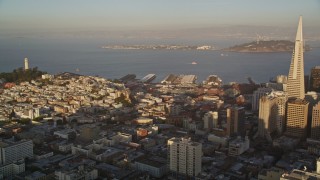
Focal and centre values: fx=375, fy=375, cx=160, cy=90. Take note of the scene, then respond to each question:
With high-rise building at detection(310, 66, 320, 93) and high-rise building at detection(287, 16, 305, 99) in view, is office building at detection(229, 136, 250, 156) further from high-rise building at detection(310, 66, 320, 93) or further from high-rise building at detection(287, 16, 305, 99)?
high-rise building at detection(310, 66, 320, 93)

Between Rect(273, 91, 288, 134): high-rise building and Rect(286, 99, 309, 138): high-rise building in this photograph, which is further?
Rect(273, 91, 288, 134): high-rise building

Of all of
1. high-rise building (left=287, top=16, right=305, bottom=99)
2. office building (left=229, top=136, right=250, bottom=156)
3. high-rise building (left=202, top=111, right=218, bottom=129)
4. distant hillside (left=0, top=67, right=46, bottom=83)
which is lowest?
office building (left=229, top=136, right=250, bottom=156)

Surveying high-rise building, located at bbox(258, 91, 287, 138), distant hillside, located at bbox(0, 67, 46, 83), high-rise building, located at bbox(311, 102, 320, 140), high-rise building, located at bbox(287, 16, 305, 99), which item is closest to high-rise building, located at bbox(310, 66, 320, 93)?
high-rise building, located at bbox(287, 16, 305, 99)

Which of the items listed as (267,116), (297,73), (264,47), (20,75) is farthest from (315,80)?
(264,47)

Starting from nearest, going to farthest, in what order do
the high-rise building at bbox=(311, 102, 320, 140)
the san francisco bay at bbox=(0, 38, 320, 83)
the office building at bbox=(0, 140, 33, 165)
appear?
the office building at bbox=(0, 140, 33, 165) → the high-rise building at bbox=(311, 102, 320, 140) → the san francisco bay at bbox=(0, 38, 320, 83)

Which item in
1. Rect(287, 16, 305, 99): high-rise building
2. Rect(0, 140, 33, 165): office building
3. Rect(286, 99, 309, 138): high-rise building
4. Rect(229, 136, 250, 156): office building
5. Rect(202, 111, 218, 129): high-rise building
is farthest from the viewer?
Rect(287, 16, 305, 99): high-rise building

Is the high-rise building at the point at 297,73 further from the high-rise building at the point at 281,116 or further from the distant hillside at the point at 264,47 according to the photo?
the distant hillside at the point at 264,47

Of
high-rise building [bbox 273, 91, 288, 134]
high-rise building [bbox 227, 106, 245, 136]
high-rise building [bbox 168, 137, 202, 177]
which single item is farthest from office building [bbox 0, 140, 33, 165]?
high-rise building [bbox 273, 91, 288, 134]

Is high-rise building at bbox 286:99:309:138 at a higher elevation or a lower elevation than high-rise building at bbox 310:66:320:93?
lower
